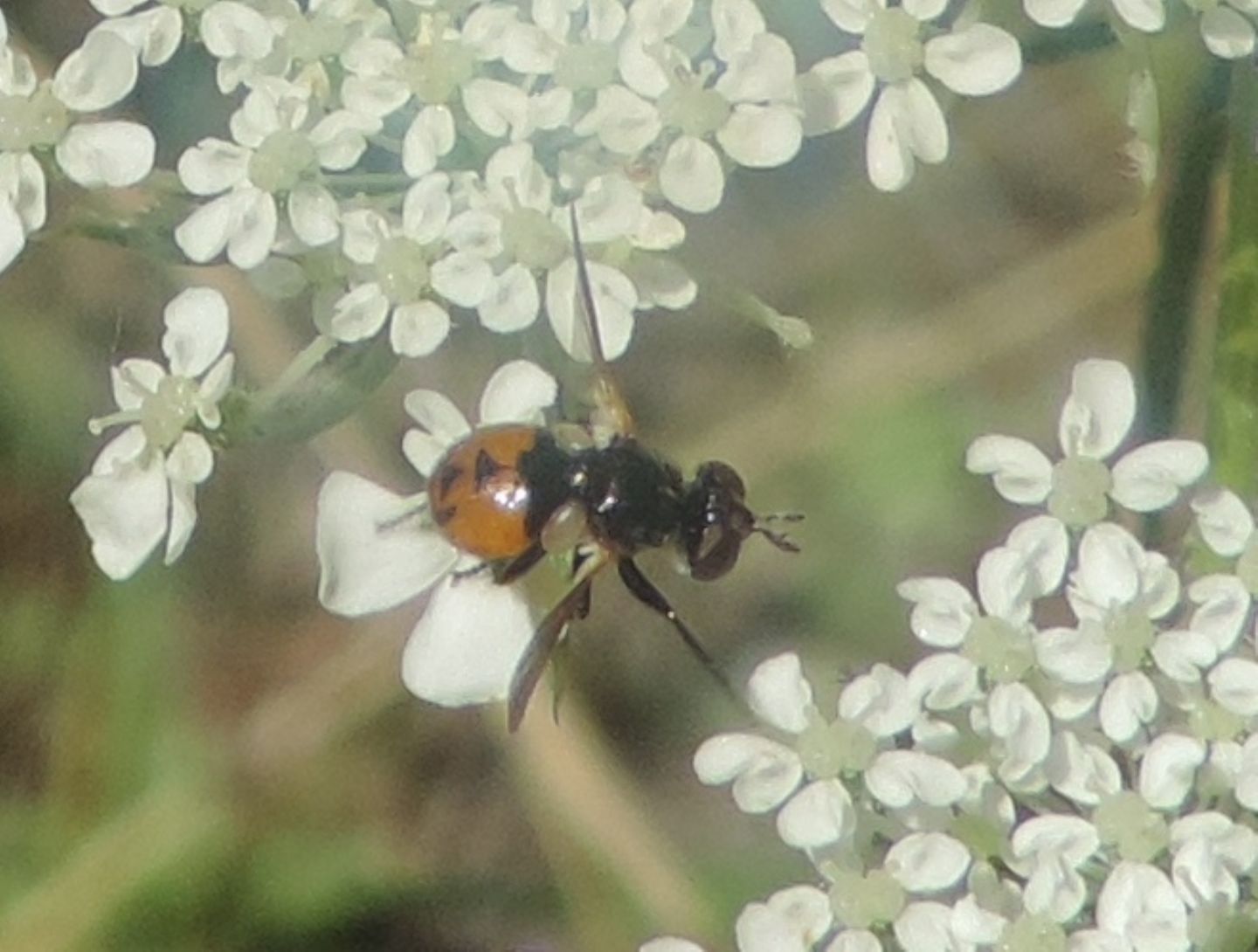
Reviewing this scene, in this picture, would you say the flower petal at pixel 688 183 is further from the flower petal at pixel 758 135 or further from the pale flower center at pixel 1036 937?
the pale flower center at pixel 1036 937

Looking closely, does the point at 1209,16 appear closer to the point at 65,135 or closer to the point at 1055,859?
the point at 1055,859

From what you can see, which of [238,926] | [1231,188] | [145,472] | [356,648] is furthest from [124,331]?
[1231,188]

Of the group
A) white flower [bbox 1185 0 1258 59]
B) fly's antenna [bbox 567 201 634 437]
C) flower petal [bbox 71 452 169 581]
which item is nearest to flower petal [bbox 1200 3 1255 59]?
white flower [bbox 1185 0 1258 59]

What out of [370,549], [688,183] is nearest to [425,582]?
[370,549]

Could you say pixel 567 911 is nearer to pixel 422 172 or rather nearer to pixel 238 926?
pixel 238 926

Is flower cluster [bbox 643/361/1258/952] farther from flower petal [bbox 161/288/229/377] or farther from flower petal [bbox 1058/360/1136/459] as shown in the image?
flower petal [bbox 161/288/229/377]
